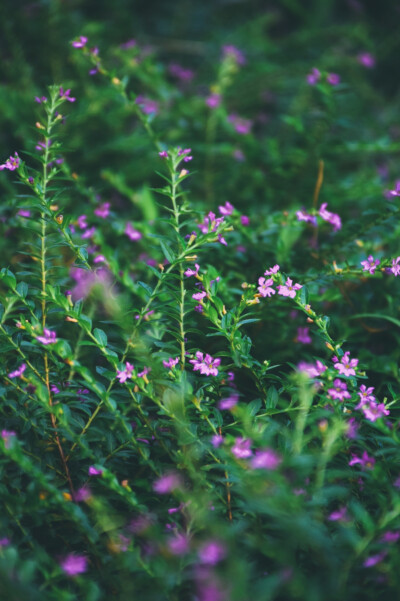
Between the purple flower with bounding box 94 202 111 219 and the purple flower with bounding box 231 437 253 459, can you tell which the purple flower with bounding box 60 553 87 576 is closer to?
the purple flower with bounding box 231 437 253 459

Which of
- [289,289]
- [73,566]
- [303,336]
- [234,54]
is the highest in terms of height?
[234,54]

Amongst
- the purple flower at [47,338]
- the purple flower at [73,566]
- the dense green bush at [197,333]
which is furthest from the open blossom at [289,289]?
the purple flower at [73,566]

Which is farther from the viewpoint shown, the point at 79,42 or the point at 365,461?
the point at 79,42

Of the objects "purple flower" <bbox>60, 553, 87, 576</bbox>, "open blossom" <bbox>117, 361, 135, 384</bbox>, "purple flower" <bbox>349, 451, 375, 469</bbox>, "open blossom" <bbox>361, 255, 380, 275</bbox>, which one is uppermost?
"open blossom" <bbox>117, 361, 135, 384</bbox>

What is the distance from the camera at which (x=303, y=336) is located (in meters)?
1.71

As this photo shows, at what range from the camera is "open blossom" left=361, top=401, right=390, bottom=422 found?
1.14m

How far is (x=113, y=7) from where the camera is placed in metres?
3.20

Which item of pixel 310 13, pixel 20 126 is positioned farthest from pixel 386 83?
pixel 20 126

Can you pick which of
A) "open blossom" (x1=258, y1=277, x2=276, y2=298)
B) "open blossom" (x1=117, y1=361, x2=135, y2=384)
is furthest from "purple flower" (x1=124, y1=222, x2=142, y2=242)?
"open blossom" (x1=117, y1=361, x2=135, y2=384)

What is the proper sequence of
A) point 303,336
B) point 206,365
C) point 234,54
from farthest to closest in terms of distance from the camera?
point 234,54 → point 303,336 → point 206,365

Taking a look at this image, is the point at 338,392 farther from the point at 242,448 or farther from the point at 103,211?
the point at 103,211

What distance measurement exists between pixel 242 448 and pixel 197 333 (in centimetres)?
40

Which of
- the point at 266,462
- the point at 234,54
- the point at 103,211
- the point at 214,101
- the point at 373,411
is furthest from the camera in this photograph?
the point at 234,54

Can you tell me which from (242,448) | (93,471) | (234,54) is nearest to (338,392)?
(242,448)
